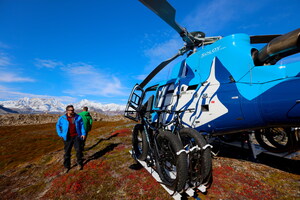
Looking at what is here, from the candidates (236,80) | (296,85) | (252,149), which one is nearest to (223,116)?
(236,80)

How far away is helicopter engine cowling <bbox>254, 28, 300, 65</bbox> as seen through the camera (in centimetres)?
307

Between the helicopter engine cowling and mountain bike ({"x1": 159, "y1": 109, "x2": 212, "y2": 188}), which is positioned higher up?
Result: the helicopter engine cowling

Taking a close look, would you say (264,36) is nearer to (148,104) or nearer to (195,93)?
(195,93)

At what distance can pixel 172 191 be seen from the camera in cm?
291

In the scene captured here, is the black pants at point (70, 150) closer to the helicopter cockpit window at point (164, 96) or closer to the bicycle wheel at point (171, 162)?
the bicycle wheel at point (171, 162)

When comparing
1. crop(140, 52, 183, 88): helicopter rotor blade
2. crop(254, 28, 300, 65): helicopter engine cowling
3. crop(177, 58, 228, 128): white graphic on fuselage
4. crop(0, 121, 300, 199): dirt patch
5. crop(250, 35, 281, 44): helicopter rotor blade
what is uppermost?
crop(250, 35, 281, 44): helicopter rotor blade

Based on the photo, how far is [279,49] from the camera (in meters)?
3.38

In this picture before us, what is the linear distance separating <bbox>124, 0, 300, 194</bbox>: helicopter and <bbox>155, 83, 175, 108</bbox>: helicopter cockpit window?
0.08 metres

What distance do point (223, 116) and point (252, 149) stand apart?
2543 millimetres

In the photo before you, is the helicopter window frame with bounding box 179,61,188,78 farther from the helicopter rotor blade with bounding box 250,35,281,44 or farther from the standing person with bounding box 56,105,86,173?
the standing person with bounding box 56,105,86,173

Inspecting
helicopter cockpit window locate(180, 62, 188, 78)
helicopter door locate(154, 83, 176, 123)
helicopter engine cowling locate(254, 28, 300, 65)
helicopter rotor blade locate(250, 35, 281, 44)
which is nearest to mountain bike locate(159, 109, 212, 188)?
helicopter door locate(154, 83, 176, 123)

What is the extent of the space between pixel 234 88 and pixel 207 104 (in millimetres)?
925

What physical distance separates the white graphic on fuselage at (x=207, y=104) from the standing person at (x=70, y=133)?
165 inches

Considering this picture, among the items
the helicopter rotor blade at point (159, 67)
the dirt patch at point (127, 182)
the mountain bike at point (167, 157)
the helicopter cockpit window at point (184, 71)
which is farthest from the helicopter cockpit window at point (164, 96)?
the dirt patch at point (127, 182)
